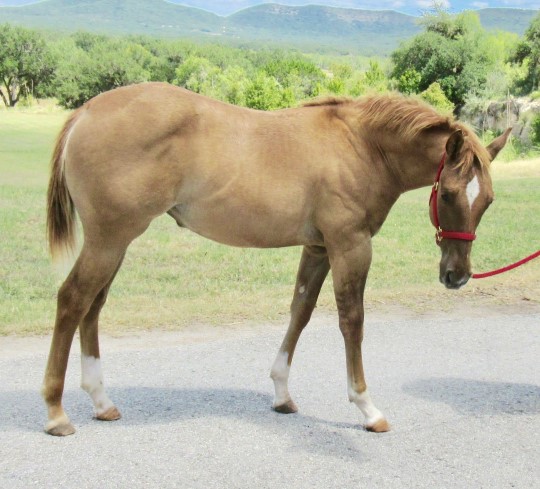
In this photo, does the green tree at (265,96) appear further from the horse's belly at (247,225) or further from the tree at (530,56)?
the horse's belly at (247,225)

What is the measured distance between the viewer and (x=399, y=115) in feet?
13.7

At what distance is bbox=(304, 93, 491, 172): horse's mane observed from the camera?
4098 mm

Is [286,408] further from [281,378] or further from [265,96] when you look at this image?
[265,96]

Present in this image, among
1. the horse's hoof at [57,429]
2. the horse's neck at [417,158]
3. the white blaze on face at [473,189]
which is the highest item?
the horse's neck at [417,158]

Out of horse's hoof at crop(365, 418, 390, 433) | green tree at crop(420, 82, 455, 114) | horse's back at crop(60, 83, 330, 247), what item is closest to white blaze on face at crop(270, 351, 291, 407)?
horse's hoof at crop(365, 418, 390, 433)

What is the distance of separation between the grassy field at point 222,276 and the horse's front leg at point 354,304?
2328 mm

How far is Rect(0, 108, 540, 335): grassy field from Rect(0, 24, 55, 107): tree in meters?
67.5

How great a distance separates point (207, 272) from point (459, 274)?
15.5ft

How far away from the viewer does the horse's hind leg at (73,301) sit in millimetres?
3869

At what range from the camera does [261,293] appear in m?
7.34

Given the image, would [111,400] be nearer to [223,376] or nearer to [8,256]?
[223,376]

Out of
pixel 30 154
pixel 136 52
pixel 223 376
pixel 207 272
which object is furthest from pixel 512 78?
pixel 136 52

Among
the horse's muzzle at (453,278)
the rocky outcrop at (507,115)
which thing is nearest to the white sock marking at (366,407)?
the horse's muzzle at (453,278)

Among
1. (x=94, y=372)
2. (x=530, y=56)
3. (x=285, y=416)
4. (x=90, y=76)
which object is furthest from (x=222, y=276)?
(x=90, y=76)
